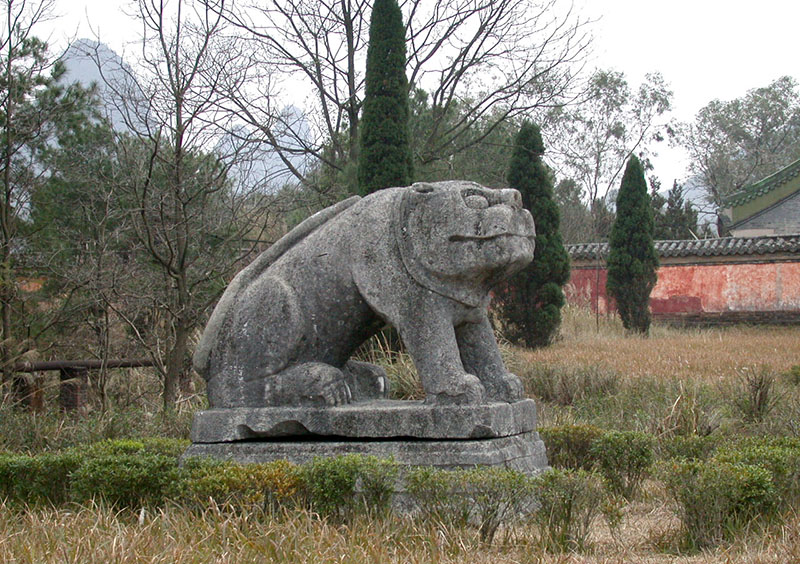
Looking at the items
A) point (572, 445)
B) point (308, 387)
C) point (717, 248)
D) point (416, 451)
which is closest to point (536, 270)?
point (717, 248)

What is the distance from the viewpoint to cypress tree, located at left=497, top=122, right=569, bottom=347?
15.1 metres

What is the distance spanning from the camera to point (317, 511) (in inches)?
167

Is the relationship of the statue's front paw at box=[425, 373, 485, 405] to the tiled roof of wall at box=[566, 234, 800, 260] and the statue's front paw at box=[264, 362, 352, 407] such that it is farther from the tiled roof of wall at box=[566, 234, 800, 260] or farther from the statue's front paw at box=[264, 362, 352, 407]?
the tiled roof of wall at box=[566, 234, 800, 260]

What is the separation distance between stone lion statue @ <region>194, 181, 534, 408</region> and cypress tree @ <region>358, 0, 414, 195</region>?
6963 mm

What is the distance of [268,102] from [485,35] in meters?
5.36

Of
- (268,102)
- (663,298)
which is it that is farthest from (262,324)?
(663,298)

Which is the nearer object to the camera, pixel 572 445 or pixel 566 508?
pixel 566 508

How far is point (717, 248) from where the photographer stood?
852 inches

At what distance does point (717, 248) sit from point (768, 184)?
593cm

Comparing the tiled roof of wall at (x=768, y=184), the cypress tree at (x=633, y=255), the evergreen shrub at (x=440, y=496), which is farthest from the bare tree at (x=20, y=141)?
the tiled roof of wall at (x=768, y=184)

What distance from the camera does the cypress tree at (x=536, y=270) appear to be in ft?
49.5

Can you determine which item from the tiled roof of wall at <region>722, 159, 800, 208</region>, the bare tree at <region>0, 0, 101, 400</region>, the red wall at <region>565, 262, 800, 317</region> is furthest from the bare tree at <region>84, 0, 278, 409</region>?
the tiled roof of wall at <region>722, 159, 800, 208</region>

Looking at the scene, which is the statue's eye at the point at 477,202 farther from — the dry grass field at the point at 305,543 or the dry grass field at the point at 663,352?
the dry grass field at the point at 663,352

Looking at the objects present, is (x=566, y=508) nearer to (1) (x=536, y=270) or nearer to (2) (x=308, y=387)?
(2) (x=308, y=387)
